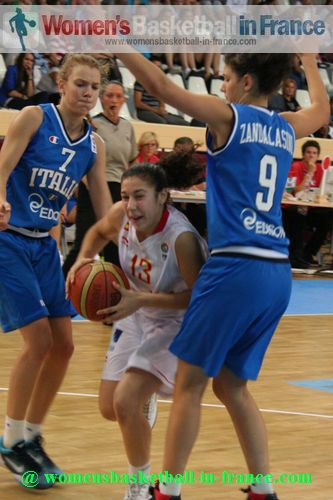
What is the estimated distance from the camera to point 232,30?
15.9m

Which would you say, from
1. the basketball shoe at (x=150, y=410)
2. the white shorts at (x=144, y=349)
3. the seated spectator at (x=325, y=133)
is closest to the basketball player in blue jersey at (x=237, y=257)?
the white shorts at (x=144, y=349)

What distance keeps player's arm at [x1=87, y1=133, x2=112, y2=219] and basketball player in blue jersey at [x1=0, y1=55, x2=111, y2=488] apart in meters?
0.11

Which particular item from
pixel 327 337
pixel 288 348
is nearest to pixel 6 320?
pixel 288 348

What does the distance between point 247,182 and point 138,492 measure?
48.4 inches

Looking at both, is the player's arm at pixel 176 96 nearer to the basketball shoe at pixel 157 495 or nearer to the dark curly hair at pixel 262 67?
the dark curly hair at pixel 262 67

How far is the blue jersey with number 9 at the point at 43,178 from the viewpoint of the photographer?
4113mm

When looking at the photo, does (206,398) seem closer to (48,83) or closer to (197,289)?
(197,289)

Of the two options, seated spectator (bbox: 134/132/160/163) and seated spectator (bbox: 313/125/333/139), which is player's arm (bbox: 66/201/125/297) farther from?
seated spectator (bbox: 313/125/333/139)

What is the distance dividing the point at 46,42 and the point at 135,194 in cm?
985

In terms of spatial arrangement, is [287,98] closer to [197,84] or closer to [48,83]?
[197,84]

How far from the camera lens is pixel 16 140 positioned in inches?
160

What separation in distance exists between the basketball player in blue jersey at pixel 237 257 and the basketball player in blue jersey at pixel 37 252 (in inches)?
32.8

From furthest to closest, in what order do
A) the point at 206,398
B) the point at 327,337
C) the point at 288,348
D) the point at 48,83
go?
the point at 48,83 < the point at 327,337 < the point at 288,348 < the point at 206,398

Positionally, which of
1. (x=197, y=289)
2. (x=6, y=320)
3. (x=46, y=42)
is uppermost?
(x=46, y=42)
